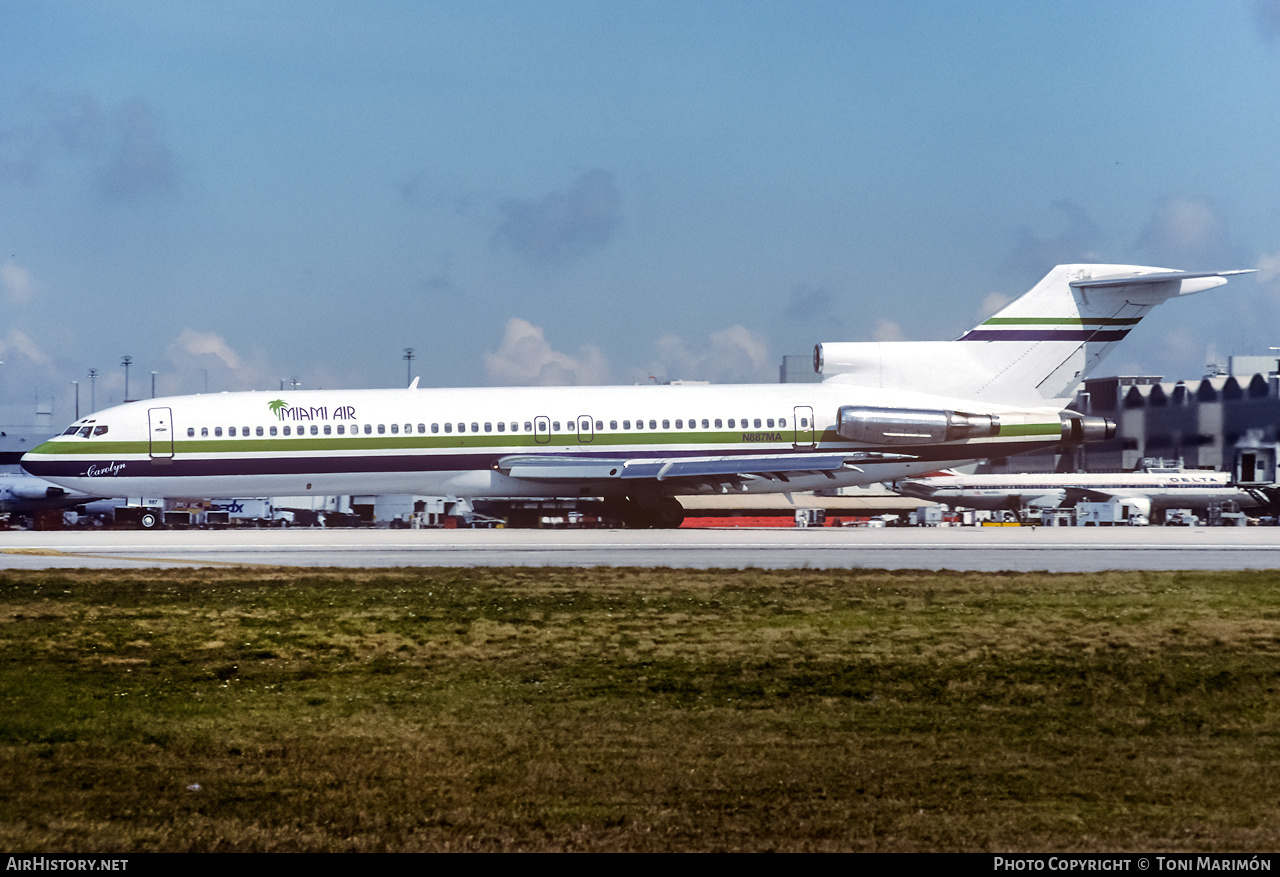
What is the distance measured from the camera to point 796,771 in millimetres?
9672

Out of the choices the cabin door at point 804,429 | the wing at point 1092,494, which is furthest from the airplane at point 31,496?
the wing at point 1092,494

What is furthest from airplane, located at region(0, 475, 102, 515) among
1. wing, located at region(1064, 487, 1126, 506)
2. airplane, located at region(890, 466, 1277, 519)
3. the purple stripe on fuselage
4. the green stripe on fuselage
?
wing, located at region(1064, 487, 1126, 506)

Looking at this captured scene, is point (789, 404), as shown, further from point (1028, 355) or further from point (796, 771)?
point (796, 771)

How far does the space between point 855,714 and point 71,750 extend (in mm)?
6988

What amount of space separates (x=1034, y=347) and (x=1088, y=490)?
2303cm

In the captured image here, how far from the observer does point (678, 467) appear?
122 feet

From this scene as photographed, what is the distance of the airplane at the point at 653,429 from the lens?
3688 cm

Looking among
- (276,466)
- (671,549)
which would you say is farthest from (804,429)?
(276,466)

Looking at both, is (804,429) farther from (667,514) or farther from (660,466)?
(667,514)

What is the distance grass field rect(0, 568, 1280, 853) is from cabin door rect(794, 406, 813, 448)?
58.6ft

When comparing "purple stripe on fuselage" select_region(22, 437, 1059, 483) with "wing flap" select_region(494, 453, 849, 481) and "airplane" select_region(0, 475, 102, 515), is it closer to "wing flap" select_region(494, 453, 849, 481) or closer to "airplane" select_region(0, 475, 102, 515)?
"wing flap" select_region(494, 453, 849, 481)

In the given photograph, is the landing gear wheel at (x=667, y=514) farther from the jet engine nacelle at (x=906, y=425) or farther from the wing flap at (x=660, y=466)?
the jet engine nacelle at (x=906, y=425)

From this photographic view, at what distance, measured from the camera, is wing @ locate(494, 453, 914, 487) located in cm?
3675
